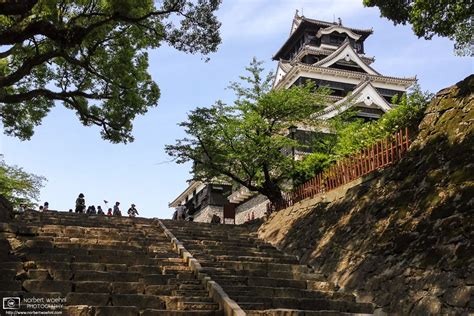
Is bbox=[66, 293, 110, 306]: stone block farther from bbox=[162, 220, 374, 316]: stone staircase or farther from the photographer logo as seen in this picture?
bbox=[162, 220, 374, 316]: stone staircase

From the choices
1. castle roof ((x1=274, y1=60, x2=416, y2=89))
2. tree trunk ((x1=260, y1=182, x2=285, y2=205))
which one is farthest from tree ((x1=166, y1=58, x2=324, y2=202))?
castle roof ((x1=274, y1=60, x2=416, y2=89))

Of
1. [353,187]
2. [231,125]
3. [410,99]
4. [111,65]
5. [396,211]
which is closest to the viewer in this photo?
[396,211]

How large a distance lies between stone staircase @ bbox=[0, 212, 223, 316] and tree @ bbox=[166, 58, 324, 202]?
6.88 m

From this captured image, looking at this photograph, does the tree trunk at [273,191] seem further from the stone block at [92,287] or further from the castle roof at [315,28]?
the castle roof at [315,28]

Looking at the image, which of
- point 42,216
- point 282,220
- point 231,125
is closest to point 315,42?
point 231,125

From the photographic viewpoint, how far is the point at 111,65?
646 inches

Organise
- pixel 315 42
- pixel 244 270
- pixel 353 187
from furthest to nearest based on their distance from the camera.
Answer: pixel 315 42
pixel 353 187
pixel 244 270

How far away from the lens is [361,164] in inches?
456

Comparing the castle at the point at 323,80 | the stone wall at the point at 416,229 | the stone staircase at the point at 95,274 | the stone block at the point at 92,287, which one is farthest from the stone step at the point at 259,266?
the castle at the point at 323,80

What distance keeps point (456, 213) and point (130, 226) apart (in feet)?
32.9

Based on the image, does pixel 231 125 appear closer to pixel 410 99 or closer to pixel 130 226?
pixel 130 226

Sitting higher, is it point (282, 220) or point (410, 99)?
point (410, 99)

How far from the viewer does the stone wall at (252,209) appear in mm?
27294

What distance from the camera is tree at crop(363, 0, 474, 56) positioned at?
914 centimetres
